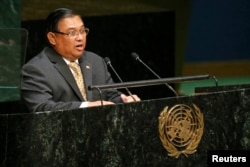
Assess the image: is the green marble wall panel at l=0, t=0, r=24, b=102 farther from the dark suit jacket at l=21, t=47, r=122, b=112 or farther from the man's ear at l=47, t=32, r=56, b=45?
the man's ear at l=47, t=32, r=56, b=45

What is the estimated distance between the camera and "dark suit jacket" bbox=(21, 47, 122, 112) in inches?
153

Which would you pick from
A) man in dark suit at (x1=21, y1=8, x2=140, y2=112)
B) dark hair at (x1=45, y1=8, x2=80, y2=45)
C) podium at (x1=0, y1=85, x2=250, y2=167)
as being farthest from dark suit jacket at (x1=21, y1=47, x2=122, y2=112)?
podium at (x1=0, y1=85, x2=250, y2=167)

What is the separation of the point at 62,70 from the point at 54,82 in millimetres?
136

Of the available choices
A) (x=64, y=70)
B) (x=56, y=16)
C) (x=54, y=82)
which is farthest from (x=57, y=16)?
(x=54, y=82)

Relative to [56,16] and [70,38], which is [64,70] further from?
[56,16]

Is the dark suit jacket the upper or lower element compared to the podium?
upper

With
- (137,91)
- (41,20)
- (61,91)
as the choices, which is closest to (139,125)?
(61,91)

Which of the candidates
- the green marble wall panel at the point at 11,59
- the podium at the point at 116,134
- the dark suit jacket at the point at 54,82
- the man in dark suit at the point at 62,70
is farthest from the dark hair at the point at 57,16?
the podium at the point at 116,134

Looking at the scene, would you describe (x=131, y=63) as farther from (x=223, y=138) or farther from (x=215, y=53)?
(x=223, y=138)

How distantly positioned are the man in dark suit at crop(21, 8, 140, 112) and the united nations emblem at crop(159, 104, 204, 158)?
0.56m

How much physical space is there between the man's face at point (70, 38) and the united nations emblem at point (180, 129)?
41.8 inches

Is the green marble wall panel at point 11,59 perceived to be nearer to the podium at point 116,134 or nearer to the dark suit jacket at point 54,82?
the podium at point 116,134

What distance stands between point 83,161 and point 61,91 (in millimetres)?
902

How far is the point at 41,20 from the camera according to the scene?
18.2 feet
